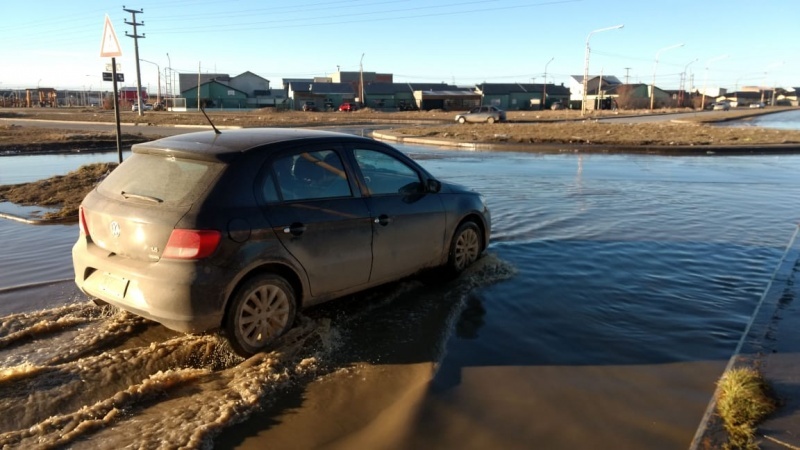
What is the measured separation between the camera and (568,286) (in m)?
6.23

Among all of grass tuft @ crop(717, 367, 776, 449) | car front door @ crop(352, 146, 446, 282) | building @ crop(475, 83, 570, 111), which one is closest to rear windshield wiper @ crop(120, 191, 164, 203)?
car front door @ crop(352, 146, 446, 282)

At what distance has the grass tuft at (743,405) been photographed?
3373mm

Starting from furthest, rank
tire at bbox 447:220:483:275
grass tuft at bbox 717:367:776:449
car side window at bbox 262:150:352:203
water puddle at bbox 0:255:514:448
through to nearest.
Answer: tire at bbox 447:220:483:275 < car side window at bbox 262:150:352:203 < water puddle at bbox 0:255:514:448 < grass tuft at bbox 717:367:776:449

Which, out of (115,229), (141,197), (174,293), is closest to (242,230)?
(174,293)

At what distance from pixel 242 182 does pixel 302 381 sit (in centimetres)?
148

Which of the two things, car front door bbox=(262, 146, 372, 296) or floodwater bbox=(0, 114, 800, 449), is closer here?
floodwater bbox=(0, 114, 800, 449)

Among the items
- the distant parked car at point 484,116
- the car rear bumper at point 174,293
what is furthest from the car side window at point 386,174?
the distant parked car at point 484,116

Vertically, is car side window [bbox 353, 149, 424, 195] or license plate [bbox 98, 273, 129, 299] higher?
car side window [bbox 353, 149, 424, 195]

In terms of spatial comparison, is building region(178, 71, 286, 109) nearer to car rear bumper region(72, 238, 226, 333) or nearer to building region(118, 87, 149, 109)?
building region(118, 87, 149, 109)

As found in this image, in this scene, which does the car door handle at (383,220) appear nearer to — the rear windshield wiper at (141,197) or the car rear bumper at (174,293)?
the car rear bumper at (174,293)

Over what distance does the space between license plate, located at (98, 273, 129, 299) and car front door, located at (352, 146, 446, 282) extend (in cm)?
197

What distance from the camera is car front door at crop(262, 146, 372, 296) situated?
454 centimetres

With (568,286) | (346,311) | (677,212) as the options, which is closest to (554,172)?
(677,212)

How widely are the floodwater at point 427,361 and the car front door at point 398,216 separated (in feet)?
1.39
